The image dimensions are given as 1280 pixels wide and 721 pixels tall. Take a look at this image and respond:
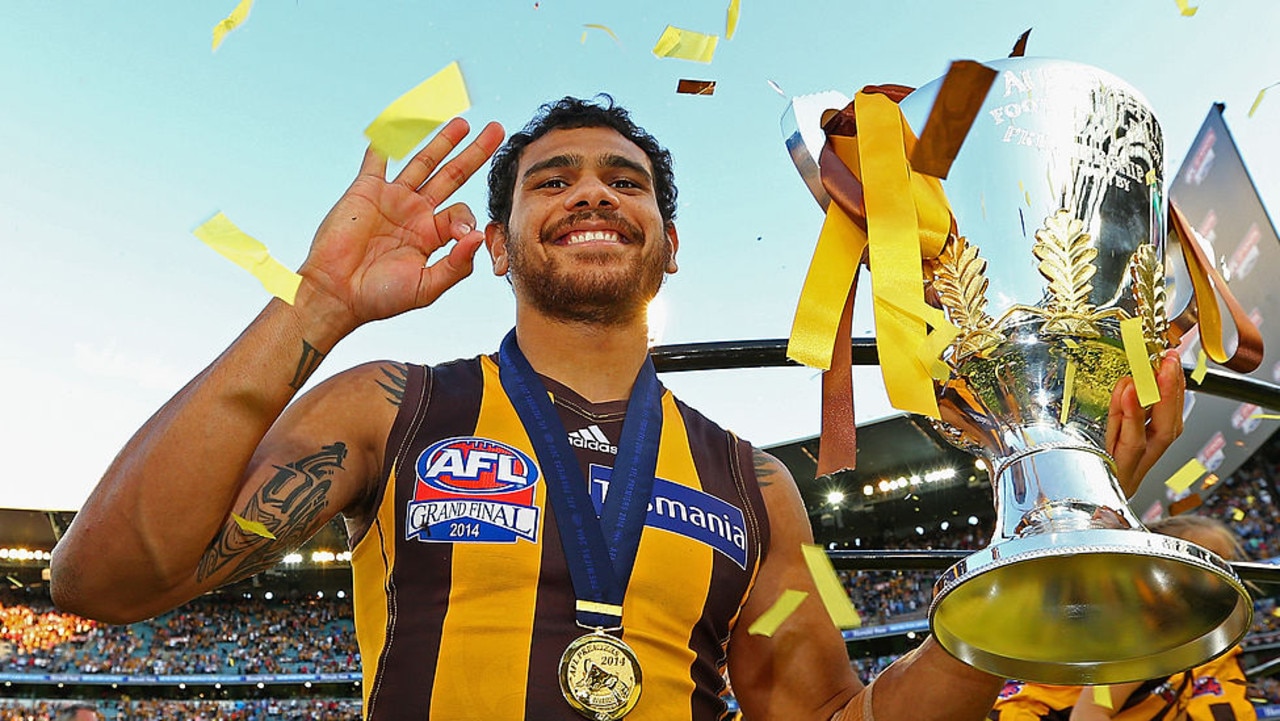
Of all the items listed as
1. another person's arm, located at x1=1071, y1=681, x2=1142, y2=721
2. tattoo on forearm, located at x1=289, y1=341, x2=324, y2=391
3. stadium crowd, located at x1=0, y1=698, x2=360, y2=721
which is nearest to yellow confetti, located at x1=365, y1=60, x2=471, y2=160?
tattoo on forearm, located at x1=289, y1=341, x2=324, y2=391

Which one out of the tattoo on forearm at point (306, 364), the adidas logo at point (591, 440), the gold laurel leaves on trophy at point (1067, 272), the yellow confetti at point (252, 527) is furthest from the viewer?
the adidas logo at point (591, 440)

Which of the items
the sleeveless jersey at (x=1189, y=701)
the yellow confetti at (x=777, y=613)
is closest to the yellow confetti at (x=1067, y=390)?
the yellow confetti at (x=777, y=613)

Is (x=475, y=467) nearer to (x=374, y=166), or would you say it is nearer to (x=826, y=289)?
(x=374, y=166)

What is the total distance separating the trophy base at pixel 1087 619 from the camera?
93cm

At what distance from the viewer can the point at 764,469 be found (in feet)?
5.64

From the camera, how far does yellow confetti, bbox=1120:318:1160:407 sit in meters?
0.99

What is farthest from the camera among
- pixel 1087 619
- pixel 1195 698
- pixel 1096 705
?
pixel 1195 698

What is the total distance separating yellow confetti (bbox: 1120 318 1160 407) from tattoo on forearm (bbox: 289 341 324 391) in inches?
34.0

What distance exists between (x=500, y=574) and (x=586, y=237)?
1.98ft

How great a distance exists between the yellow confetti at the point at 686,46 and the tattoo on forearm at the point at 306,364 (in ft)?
1.90

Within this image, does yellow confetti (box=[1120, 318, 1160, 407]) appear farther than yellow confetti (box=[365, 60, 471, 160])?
No

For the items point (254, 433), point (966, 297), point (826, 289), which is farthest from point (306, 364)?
point (966, 297)

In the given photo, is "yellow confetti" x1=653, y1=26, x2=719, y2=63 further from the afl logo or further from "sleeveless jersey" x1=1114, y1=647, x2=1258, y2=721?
"sleeveless jersey" x1=1114, y1=647, x2=1258, y2=721

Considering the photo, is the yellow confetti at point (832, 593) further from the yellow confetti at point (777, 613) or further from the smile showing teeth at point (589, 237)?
the smile showing teeth at point (589, 237)
